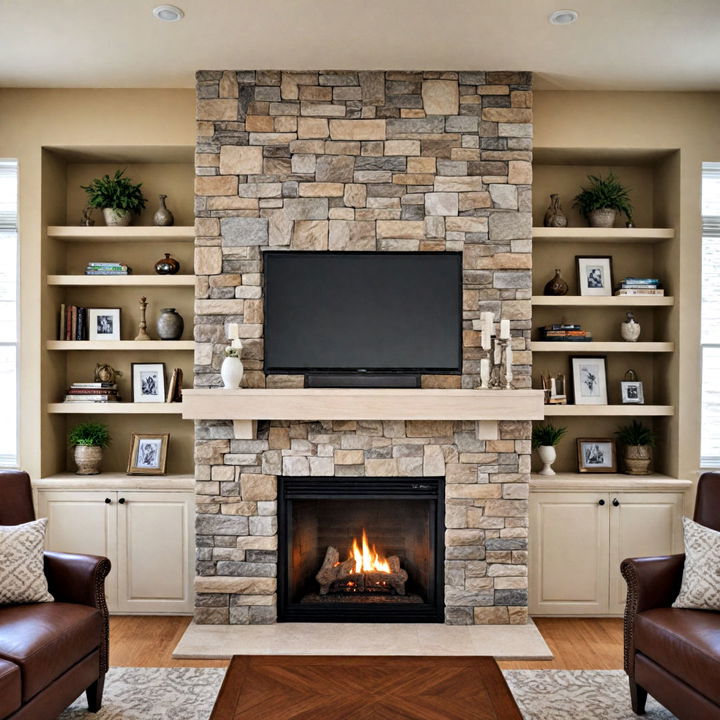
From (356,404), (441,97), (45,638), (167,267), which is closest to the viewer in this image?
(45,638)

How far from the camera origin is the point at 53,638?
262cm

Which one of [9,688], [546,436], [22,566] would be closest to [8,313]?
[22,566]

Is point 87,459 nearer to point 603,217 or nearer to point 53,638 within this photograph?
point 53,638

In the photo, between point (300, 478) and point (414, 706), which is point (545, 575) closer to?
point (300, 478)

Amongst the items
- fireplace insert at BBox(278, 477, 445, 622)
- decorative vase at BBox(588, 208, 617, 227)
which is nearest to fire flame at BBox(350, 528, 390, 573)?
fireplace insert at BBox(278, 477, 445, 622)

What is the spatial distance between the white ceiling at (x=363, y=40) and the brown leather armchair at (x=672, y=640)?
7.02ft

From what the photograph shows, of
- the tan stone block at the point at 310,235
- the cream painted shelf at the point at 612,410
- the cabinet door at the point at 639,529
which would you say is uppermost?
the tan stone block at the point at 310,235

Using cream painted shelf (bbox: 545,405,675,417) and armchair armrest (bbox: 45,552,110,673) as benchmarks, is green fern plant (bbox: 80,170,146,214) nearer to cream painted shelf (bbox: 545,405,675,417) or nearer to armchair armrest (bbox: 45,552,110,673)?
armchair armrest (bbox: 45,552,110,673)

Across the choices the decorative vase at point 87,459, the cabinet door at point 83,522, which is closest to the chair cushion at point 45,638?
the cabinet door at point 83,522

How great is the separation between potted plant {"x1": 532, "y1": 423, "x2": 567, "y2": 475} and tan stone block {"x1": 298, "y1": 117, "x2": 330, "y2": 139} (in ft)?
7.05

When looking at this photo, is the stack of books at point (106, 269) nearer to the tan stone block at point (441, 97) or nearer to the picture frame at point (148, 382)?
the picture frame at point (148, 382)

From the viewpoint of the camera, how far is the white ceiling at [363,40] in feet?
10.2

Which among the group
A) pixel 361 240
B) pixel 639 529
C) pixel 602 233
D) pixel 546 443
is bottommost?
pixel 639 529

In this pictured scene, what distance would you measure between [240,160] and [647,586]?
9.55ft
